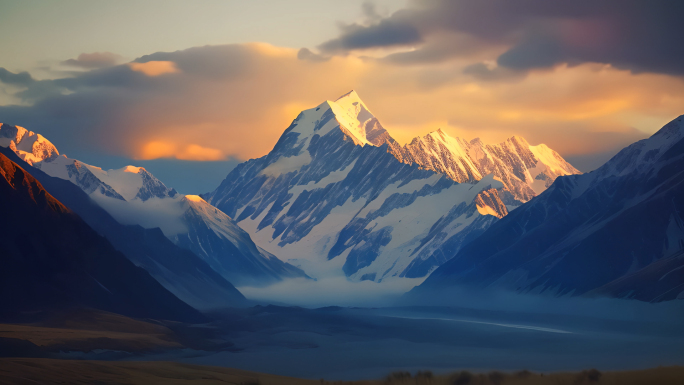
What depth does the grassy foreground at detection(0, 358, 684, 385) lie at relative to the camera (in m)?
133

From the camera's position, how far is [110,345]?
652 ft

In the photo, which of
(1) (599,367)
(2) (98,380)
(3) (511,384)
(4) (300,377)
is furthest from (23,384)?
(1) (599,367)

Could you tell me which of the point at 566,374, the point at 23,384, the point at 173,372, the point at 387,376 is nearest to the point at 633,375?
the point at 566,374

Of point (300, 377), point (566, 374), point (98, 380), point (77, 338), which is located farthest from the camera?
point (77, 338)

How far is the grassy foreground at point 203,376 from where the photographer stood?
436 ft

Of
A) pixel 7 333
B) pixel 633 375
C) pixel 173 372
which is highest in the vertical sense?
pixel 7 333

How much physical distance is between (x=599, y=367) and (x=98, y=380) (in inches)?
4000

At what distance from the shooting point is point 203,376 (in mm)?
149500

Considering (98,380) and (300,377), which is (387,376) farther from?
(98,380)

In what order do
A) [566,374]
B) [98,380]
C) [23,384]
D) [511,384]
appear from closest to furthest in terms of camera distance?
[23,384], [98,380], [511,384], [566,374]

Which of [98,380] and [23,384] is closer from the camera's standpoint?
[23,384]

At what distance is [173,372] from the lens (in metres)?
151

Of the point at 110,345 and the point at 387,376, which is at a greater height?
A: the point at 110,345

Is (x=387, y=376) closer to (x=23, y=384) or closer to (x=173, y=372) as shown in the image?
(x=173, y=372)
